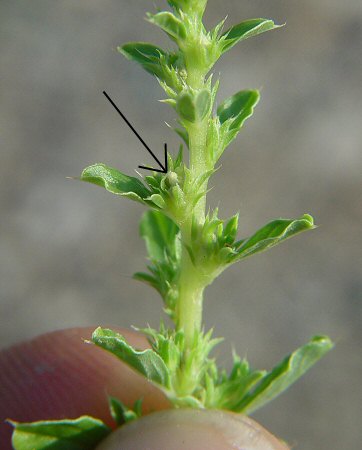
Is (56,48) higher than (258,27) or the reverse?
higher

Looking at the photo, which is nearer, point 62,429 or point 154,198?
point 154,198

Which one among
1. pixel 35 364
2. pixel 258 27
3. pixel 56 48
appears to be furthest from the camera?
pixel 56 48

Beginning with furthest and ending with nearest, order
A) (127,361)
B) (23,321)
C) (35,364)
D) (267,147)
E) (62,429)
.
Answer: (267,147) < (23,321) < (35,364) < (62,429) < (127,361)

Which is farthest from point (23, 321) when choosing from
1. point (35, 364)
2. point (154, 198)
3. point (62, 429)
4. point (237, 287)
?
point (154, 198)

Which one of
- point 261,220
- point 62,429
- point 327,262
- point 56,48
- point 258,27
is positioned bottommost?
point 327,262

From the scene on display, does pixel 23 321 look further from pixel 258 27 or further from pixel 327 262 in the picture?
pixel 258 27

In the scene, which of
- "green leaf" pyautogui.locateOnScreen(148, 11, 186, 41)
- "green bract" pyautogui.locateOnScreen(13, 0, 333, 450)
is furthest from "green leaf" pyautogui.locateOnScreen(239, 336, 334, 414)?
"green leaf" pyautogui.locateOnScreen(148, 11, 186, 41)
